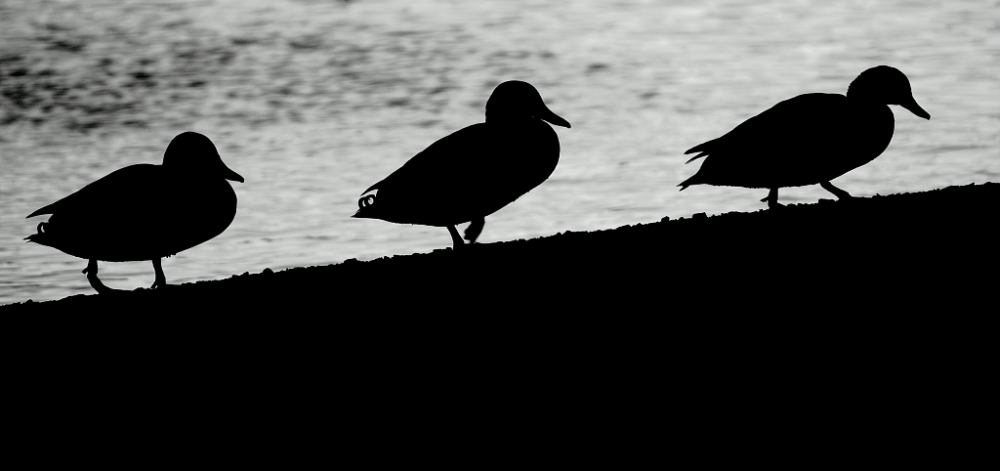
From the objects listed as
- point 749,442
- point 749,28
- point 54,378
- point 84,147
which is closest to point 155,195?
point 54,378

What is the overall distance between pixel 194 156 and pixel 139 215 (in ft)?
2.21

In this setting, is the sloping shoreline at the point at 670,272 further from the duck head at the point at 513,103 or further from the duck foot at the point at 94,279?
the duck head at the point at 513,103

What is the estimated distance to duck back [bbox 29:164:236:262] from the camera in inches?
257

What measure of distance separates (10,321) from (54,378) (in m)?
0.81

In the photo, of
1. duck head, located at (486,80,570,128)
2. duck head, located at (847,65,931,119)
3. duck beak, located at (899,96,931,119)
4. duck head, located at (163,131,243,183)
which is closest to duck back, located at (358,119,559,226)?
duck head, located at (486,80,570,128)

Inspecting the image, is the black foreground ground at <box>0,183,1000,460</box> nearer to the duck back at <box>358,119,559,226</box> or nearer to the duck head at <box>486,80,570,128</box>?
the duck back at <box>358,119,559,226</box>

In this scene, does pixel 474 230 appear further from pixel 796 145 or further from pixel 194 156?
pixel 796 145

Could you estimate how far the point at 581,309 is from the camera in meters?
5.12

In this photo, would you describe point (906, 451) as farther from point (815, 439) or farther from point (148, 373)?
point (148, 373)

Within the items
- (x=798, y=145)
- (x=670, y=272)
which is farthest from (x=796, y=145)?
(x=670, y=272)

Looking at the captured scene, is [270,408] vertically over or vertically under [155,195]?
under

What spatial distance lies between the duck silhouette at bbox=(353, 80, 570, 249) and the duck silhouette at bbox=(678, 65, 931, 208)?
3.42ft

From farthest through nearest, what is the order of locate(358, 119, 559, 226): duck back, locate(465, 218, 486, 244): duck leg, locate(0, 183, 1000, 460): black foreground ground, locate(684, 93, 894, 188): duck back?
locate(684, 93, 894, 188): duck back → locate(465, 218, 486, 244): duck leg → locate(358, 119, 559, 226): duck back → locate(0, 183, 1000, 460): black foreground ground

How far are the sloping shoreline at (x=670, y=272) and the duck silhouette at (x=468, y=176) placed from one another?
66cm
